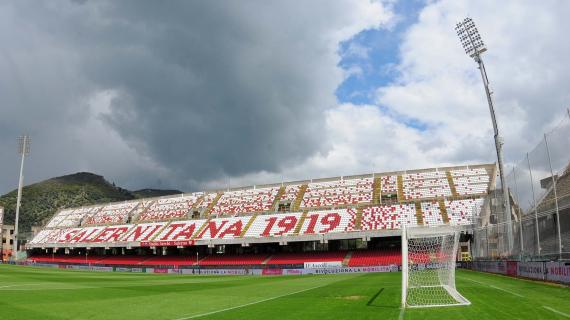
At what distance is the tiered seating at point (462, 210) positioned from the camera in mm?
51031

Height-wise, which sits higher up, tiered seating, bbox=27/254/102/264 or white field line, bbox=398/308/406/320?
white field line, bbox=398/308/406/320

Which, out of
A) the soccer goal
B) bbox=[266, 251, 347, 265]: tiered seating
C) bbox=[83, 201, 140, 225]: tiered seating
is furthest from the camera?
bbox=[83, 201, 140, 225]: tiered seating

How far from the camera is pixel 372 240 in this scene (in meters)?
56.3

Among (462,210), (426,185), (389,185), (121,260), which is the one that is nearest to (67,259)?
(121,260)

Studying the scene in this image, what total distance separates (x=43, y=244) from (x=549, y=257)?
83.9 meters

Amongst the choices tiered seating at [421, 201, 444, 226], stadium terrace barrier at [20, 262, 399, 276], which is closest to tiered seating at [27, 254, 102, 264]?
A: stadium terrace barrier at [20, 262, 399, 276]

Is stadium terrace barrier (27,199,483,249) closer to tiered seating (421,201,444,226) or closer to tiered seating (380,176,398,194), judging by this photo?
tiered seating (421,201,444,226)

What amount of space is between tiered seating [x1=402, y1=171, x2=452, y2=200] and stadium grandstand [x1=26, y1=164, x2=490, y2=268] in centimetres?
14

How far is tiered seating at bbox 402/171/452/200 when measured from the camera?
59.3m

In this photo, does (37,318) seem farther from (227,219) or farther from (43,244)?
(43,244)

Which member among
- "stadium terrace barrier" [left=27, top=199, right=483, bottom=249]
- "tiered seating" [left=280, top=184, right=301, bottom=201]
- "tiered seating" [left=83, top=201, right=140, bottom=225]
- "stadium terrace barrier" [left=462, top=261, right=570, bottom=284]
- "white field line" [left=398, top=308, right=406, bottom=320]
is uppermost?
"tiered seating" [left=280, top=184, right=301, bottom=201]

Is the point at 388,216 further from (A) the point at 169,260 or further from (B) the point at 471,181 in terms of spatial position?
(A) the point at 169,260

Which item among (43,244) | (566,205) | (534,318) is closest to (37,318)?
(534,318)

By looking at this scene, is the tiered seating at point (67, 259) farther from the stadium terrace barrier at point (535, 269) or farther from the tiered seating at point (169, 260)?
the stadium terrace barrier at point (535, 269)
